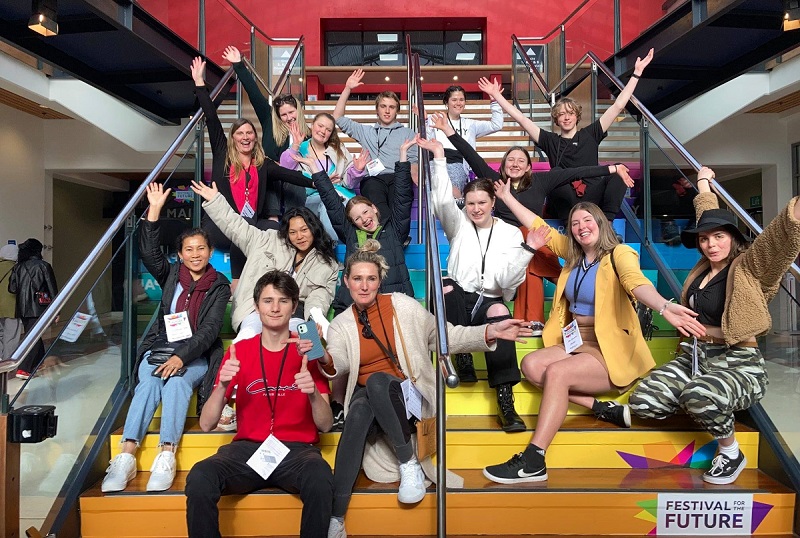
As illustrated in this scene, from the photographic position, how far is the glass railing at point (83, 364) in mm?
2797

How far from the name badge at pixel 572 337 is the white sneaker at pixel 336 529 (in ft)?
4.36

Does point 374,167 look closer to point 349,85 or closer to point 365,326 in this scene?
point 349,85

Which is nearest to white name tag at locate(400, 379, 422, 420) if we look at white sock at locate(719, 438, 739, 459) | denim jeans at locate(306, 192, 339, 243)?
white sock at locate(719, 438, 739, 459)

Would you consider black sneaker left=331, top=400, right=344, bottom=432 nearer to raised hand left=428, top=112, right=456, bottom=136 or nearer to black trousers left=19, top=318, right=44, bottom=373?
black trousers left=19, top=318, right=44, bottom=373

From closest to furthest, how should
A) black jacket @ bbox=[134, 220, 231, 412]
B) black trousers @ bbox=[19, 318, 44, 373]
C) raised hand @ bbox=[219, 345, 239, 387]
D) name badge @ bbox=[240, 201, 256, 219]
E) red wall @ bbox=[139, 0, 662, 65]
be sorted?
black trousers @ bbox=[19, 318, 44, 373]
raised hand @ bbox=[219, 345, 239, 387]
black jacket @ bbox=[134, 220, 231, 412]
name badge @ bbox=[240, 201, 256, 219]
red wall @ bbox=[139, 0, 662, 65]

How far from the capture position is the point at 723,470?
3.03m

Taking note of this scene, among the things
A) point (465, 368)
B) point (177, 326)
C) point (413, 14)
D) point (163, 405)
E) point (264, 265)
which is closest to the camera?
point (163, 405)

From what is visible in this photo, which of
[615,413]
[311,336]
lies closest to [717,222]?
[615,413]

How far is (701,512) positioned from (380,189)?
9.52ft

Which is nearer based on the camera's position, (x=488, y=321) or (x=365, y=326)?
(x=365, y=326)

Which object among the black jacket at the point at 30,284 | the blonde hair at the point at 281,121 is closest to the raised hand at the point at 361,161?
the blonde hair at the point at 281,121

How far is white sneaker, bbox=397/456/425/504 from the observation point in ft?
9.41

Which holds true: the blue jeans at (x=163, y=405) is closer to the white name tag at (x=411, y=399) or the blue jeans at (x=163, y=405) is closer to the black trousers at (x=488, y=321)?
the white name tag at (x=411, y=399)

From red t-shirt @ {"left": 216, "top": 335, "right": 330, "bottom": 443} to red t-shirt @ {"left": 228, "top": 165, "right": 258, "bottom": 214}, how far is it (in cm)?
174
